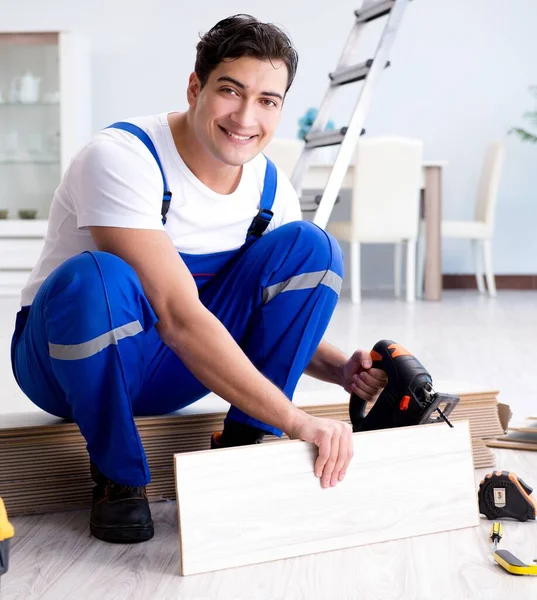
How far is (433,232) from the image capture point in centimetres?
570

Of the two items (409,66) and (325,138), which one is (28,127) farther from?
(325,138)

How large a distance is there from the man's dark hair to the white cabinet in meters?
4.75

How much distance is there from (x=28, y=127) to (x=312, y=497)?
546cm

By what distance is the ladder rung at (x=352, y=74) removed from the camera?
3.24 metres

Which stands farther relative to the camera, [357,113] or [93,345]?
[357,113]

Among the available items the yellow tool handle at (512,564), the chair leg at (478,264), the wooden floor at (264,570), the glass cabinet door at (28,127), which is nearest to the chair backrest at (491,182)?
the chair leg at (478,264)

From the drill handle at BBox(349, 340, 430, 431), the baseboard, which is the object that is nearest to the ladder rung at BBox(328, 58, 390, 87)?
the drill handle at BBox(349, 340, 430, 431)

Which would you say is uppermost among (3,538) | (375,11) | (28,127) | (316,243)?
(375,11)

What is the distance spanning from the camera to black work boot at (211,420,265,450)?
1565mm

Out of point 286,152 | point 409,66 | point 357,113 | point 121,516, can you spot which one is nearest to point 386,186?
point 286,152

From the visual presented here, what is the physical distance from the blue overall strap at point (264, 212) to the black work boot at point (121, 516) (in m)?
0.52

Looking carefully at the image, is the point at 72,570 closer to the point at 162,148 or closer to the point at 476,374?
the point at 162,148

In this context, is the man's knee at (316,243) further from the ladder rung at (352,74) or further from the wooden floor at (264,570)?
the ladder rung at (352,74)

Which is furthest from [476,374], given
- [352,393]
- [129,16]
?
[129,16]
